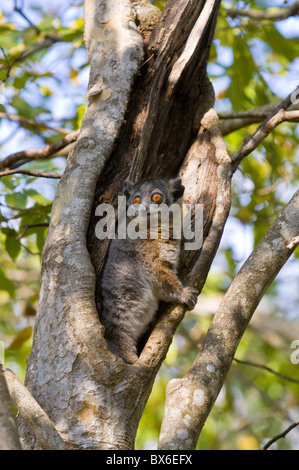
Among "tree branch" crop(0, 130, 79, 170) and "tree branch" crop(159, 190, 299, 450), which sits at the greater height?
"tree branch" crop(0, 130, 79, 170)

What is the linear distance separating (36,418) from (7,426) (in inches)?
18.5

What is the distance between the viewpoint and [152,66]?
4195 mm

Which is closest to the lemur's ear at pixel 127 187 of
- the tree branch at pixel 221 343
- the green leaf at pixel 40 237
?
the green leaf at pixel 40 237

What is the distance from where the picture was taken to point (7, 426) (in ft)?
6.74

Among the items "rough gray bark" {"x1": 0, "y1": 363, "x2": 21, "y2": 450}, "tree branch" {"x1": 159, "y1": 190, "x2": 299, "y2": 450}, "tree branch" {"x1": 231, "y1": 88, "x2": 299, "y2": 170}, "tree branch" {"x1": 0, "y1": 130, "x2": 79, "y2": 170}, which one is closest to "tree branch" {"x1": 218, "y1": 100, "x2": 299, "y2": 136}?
"tree branch" {"x1": 231, "y1": 88, "x2": 299, "y2": 170}

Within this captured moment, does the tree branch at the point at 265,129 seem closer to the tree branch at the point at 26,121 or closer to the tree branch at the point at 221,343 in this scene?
the tree branch at the point at 221,343

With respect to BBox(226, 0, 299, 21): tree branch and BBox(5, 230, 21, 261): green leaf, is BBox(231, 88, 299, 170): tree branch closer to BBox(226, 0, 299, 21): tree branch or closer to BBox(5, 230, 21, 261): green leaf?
BBox(5, 230, 21, 261): green leaf

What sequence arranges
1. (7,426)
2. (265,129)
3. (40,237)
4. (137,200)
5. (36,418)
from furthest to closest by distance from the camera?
(40,237) < (137,200) < (265,129) < (36,418) < (7,426)

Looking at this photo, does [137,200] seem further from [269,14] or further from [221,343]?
[269,14]

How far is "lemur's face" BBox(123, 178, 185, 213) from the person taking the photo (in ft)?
13.9

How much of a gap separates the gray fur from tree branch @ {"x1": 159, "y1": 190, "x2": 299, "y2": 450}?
2.53ft

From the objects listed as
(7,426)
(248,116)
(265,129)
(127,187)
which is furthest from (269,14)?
(7,426)

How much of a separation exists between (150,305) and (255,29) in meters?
3.64

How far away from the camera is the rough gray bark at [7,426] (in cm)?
201
